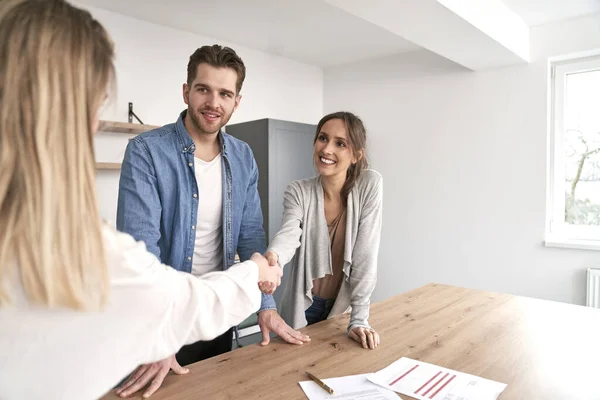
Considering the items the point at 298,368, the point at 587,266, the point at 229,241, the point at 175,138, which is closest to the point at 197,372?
the point at 298,368

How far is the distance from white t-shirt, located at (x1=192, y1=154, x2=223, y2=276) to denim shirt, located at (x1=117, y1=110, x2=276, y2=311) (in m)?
0.03

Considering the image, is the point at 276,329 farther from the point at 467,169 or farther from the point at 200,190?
the point at 467,169

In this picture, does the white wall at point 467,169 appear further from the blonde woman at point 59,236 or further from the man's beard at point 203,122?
the blonde woman at point 59,236

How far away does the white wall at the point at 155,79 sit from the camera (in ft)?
10.8

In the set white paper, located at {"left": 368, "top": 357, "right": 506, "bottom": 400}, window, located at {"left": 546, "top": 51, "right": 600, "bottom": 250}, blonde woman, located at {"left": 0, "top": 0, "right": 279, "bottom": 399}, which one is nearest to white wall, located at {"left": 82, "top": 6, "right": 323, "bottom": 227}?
white paper, located at {"left": 368, "top": 357, "right": 506, "bottom": 400}

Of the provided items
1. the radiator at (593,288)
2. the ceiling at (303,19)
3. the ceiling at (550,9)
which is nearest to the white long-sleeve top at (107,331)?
the ceiling at (303,19)

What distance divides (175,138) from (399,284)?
340 centimetres

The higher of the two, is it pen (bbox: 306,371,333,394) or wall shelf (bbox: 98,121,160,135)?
wall shelf (bbox: 98,121,160,135)

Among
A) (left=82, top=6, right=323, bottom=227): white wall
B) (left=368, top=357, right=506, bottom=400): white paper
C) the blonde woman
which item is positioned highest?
(left=82, top=6, right=323, bottom=227): white wall

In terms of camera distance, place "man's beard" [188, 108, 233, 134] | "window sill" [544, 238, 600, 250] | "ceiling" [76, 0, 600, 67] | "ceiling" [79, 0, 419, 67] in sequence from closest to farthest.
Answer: "man's beard" [188, 108, 233, 134] → "ceiling" [76, 0, 600, 67] → "ceiling" [79, 0, 419, 67] → "window sill" [544, 238, 600, 250]

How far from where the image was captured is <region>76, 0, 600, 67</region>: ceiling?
2.98 m

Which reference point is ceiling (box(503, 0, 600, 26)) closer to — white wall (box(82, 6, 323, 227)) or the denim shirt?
white wall (box(82, 6, 323, 227))

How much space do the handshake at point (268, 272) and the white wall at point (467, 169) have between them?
292cm

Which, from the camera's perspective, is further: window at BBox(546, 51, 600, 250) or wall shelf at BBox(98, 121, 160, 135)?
window at BBox(546, 51, 600, 250)
